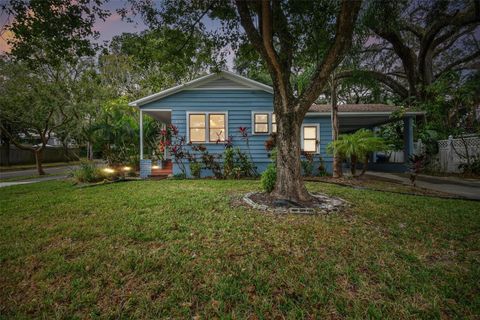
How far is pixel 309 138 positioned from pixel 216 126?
456 centimetres

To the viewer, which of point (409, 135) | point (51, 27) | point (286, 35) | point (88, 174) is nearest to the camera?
point (51, 27)

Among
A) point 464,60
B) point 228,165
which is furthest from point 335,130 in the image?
point 464,60

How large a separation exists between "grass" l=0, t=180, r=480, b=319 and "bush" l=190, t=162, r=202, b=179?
5372 millimetres

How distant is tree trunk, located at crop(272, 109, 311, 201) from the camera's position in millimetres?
5043

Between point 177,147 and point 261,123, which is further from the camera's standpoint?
point 261,123

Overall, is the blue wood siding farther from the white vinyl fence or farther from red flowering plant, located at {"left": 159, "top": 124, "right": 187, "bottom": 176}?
the white vinyl fence

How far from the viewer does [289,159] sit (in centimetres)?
512

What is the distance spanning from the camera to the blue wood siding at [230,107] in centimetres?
1052

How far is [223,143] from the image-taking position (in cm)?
1055

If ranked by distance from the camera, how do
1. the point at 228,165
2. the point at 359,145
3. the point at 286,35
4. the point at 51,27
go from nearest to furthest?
the point at 51,27
the point at 286,35
the point at 359,145
the point at 228,165

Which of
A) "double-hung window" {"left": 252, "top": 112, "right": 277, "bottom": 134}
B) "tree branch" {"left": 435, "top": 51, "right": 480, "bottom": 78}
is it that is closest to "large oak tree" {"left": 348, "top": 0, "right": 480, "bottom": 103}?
"tree branch" {"left": 435, "top": 51, "right": 480, "bottom": 78}

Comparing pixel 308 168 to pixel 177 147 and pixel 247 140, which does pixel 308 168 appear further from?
pixel 177 147

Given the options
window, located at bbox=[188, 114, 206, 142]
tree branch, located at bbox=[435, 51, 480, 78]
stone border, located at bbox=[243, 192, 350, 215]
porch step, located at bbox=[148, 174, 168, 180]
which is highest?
tree branch, located at bbox=[435, 51, 480, 78]

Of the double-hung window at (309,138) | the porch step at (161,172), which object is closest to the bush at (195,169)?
the porch step at (161,172)
